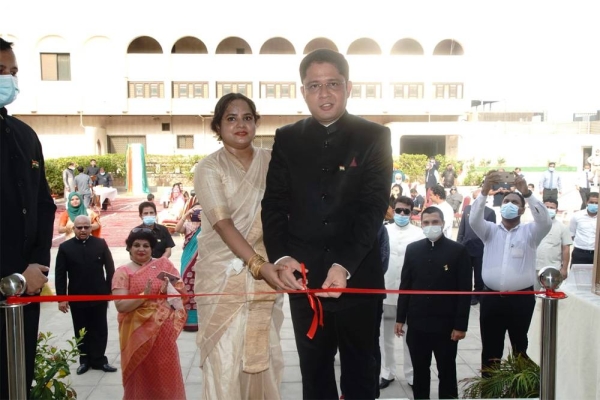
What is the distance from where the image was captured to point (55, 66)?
3412 cm

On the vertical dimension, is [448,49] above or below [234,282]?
above

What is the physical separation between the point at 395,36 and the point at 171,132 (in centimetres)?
1559

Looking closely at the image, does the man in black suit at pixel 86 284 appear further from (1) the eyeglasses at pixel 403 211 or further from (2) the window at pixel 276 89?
(2) the window at pixel 276 89

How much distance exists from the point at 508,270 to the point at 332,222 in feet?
10.2

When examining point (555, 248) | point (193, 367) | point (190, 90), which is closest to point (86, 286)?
point (193, 367)

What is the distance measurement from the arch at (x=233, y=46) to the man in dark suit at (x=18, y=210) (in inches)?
1365

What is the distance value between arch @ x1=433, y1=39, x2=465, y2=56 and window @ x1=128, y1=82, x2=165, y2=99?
17662 mm

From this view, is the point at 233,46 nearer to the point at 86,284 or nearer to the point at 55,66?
the point at 55,66

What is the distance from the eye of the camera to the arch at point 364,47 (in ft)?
120

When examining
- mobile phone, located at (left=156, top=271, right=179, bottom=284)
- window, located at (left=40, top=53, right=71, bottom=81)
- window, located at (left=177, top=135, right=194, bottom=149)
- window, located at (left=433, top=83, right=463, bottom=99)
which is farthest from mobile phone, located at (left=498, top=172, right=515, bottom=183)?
window, located at (left=40, top=53, right=71, bottom=81)

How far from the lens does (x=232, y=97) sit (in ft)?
9.26

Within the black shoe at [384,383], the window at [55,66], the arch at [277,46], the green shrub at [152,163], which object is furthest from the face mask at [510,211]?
the window at [55,66]

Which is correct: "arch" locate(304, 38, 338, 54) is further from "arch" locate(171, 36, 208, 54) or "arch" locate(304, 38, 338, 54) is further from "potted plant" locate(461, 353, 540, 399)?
"potted plant" locate(461, 353, 540, 399)

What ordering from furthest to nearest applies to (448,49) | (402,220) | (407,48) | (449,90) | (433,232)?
(407,48)
(448,49)
(449,90)
(402,220)
(433,232)
